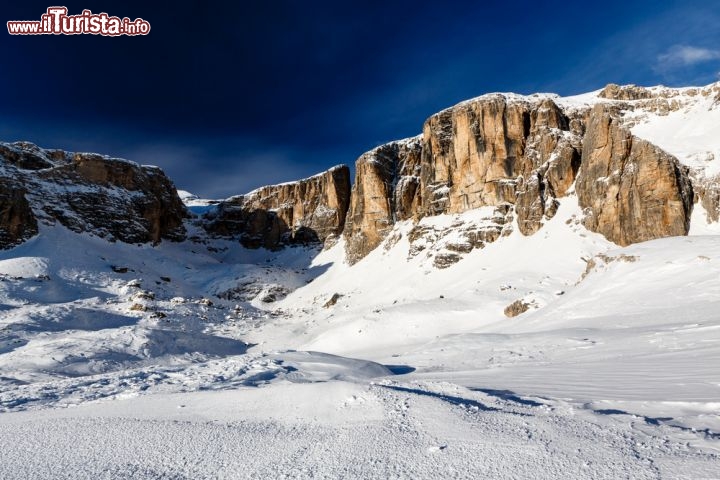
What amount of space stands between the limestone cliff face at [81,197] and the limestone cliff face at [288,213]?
55.9ft

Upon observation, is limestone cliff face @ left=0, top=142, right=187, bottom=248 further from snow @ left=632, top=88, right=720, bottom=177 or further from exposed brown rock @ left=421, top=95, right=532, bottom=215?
snow @ left=632, top=88, right=720, bottom=177

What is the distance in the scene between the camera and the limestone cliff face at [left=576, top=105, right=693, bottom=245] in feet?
133

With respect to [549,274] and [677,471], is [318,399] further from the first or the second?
[549,274]

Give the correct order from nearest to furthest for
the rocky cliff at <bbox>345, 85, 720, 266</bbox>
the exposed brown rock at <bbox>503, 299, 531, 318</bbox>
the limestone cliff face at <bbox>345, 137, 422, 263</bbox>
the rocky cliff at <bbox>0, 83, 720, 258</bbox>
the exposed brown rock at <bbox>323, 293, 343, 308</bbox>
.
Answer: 1. the exposed brown rock at <bbox>503, 299, 531, 318</bbox>
2. the rocky cliff at <bbox>345, 85, 720, 266</bbox>
3. the rocky cliff at <bbox>0, 83, 720, 258</bbox>
4. the exposed brown rock at <bbox>323, 293, 343, 308</bbox>
5. the limestone cliff face at <bbox>345, 137, 422, 263</bbox>

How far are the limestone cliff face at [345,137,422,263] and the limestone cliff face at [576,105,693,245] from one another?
1458 inches

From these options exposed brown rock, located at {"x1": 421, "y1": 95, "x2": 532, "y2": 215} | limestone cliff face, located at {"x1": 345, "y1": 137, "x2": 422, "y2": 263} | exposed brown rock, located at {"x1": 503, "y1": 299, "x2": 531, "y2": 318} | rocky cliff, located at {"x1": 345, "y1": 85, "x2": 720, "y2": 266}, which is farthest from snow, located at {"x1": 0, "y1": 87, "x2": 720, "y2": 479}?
limestone cliff face, located at {"x1": 345, "y1": 137, "x2": 422, "y2": 263}

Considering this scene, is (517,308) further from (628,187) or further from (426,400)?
(426,400)

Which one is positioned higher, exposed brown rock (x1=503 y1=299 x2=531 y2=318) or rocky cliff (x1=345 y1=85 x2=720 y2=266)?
rocky cliff (x1=345 y1=85 x2=720 y2=266)

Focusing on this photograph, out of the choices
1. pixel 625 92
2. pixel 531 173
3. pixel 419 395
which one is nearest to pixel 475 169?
pixel 531 173

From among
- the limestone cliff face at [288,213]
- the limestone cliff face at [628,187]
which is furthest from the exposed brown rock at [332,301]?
the limestone cliff face at [288,213]

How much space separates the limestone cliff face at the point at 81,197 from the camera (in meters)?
77.8

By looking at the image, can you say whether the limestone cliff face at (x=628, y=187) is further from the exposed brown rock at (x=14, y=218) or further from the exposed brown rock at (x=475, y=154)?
the exposed brown rock at (x=14, y=218)

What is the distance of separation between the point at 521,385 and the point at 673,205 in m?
42.7

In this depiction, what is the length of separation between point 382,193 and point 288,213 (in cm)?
4246
